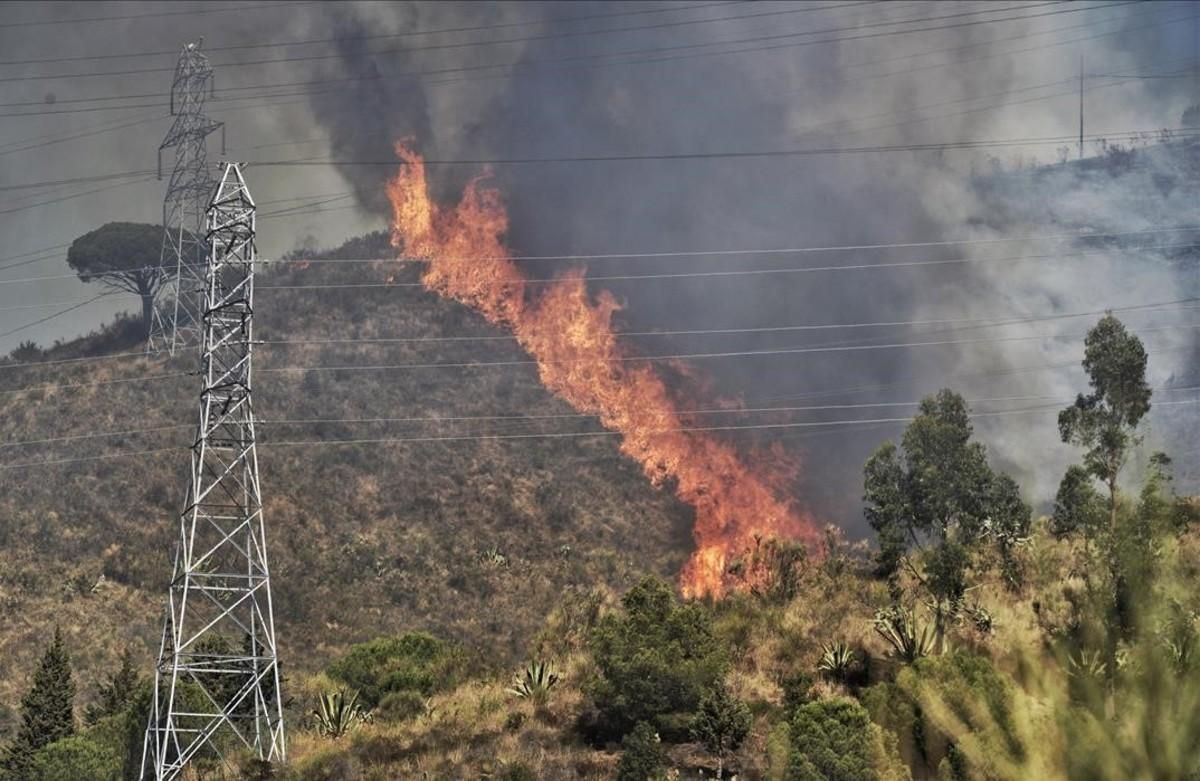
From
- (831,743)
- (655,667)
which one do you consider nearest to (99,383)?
(655,667)

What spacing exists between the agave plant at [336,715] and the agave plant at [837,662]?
13.9m

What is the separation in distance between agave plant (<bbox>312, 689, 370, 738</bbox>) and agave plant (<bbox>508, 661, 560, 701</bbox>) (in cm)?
481

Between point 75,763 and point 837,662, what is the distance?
21.6m

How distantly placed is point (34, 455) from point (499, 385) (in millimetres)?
34608

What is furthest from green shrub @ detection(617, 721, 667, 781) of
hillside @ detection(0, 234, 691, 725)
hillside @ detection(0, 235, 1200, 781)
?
hillside @ detection(0, 234, 691, 725)

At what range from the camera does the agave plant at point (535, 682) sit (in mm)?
36438

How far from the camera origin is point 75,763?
34.2 meters

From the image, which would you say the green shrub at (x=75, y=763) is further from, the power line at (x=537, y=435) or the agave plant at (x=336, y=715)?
the power line at (x=537, y=435)

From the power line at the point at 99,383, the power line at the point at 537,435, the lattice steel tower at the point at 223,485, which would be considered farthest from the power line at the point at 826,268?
the lattice steel tower at the point at 223,485

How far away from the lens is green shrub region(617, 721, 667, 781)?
28.6 m

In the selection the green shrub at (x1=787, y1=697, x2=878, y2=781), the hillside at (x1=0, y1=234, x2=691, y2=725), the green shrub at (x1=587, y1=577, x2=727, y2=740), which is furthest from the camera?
the hillside at (x1=0, y1=234, x2=691, y2=725)

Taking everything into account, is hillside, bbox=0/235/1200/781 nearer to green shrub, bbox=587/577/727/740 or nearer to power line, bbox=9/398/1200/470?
green shrub, bbox=587/577/727/740

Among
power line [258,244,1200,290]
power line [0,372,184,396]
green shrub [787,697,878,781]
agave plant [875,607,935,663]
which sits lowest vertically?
green shrub [787,697,878,781]

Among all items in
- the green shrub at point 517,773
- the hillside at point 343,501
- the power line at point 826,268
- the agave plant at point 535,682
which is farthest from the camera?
the power line at point 826,268
